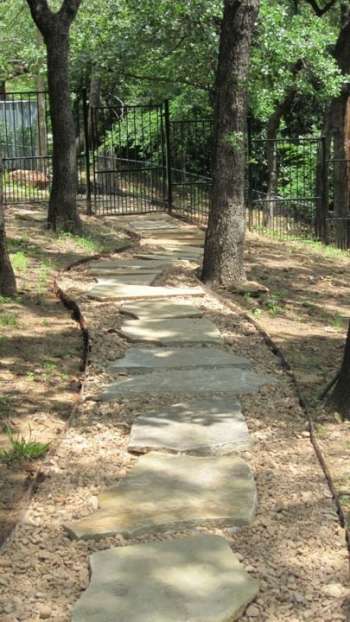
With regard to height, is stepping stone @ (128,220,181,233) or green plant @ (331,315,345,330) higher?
stepping stone @ (128,220,181,233)

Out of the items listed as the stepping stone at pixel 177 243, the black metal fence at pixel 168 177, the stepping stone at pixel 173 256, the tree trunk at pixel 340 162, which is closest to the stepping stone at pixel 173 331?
the stepping stone at pixel 173 256

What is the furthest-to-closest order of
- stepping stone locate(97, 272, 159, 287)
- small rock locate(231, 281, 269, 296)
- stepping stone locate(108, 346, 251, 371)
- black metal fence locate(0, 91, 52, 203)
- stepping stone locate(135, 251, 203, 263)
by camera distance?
black metal fence locate(0, 91, 52, 203) → stepping stone locate(135, 251, 203, 263) → stepping stone locate(97, 272, 159, 287) → small rock locate(231, 281, 269, 296) → stepping stone locate(108, 346, 251, 371)

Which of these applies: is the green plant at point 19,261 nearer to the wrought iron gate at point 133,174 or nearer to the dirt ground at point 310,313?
the dirt ground at point 310,313

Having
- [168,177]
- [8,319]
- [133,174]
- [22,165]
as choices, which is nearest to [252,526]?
[8,319]

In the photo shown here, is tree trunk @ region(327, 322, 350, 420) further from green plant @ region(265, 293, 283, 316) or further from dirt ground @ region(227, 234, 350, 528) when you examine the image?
green plant @ region(265, 293, 283, 316)

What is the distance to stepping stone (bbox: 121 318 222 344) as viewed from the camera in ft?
23.6

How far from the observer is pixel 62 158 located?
12242 millimetres

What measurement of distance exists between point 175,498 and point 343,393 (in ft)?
5.81

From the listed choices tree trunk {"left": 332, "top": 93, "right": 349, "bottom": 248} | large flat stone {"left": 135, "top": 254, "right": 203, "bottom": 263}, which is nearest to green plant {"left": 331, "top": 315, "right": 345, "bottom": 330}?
large flat stone {"left": 135, "top": 254, "right": 203, "bottom": 263}

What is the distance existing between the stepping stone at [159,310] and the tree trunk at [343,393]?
254 cm

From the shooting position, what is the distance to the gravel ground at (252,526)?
340cm

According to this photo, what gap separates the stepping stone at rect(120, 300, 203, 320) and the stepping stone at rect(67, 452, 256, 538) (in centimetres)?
325

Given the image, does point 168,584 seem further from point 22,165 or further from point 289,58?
point 22,165

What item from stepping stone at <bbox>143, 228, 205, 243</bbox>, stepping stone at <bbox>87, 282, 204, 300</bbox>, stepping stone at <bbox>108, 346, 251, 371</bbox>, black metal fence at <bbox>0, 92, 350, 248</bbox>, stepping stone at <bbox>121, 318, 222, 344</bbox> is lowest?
stepping stone at <bbox>108, 346, 251, 371</bbox>
